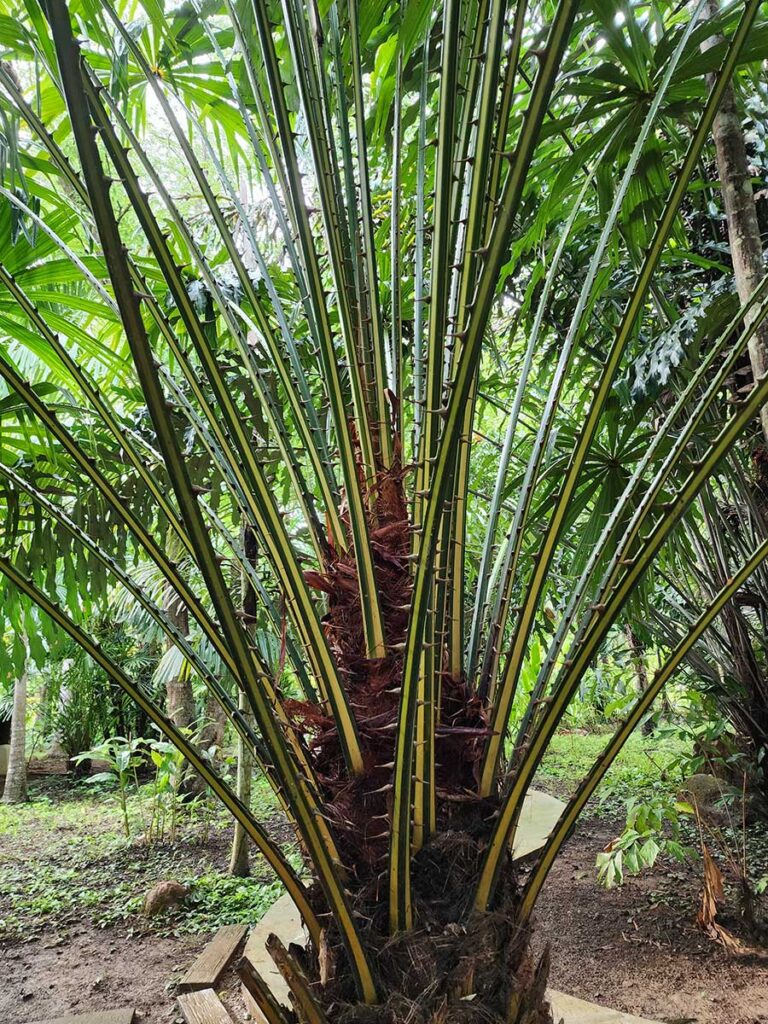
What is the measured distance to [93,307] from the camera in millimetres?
1989

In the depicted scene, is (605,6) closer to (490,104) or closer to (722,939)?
(490,104)

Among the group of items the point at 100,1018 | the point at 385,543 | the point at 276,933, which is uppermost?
the point at 385,543

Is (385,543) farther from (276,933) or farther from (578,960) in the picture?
(578,960)

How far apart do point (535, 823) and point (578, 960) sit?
725 millimetres

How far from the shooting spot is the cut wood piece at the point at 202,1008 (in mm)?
2195

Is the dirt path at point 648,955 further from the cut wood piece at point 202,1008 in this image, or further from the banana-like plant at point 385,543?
the banana-like plant at point 385,543

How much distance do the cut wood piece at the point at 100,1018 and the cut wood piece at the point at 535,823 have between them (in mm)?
1435

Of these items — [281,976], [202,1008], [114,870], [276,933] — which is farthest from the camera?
[114,870]

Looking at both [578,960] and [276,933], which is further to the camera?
[578,960]

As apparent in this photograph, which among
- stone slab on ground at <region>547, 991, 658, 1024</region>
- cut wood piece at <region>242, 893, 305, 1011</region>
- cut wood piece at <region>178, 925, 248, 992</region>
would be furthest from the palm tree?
stone slab on ground at <region>547, 991, 658, 1024</region>

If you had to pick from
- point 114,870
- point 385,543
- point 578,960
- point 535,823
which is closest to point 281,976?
point 385,543

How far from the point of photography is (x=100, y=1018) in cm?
231

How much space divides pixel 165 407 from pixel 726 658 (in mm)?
3232

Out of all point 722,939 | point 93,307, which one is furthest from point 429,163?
point 722,939
